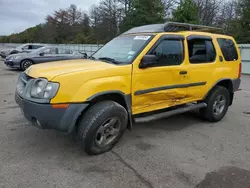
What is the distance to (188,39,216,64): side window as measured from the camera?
4430 millimetres

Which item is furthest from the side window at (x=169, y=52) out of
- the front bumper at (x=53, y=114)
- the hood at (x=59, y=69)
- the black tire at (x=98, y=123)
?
the front bumper at (x=53, y=114)

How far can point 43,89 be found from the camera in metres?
3.05

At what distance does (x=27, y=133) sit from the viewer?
4.20m

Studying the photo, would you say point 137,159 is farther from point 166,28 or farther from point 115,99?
point 166,28

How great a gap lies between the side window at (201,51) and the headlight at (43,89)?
2.65m

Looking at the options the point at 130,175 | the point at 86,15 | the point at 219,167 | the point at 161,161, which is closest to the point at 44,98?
the point at 130,175

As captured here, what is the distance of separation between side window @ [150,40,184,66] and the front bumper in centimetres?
159

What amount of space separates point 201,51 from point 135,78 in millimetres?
1825

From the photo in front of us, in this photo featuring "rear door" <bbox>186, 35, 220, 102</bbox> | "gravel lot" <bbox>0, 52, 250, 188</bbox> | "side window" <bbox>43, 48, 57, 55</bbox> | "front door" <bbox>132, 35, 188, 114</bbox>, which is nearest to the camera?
"gravel lot" <bbox>0, 52, 250, 188</bbox>

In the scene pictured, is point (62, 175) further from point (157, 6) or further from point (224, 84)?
point (157, 6)

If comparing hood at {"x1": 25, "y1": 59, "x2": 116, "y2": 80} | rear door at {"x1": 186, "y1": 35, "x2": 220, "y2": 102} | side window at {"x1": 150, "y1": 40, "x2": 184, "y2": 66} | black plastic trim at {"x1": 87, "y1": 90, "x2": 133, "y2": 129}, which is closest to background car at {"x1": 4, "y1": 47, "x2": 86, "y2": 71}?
rear door at {"x1": 186, "y1": 35, "x2": 220, "y2": 102}

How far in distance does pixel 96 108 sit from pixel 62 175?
100 centimetres

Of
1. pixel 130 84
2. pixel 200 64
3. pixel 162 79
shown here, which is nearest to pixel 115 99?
pixel 130 84

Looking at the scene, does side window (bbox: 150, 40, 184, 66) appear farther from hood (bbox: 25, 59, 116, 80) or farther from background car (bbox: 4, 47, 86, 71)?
background car (bbox: 4, 47, 86, 71)
